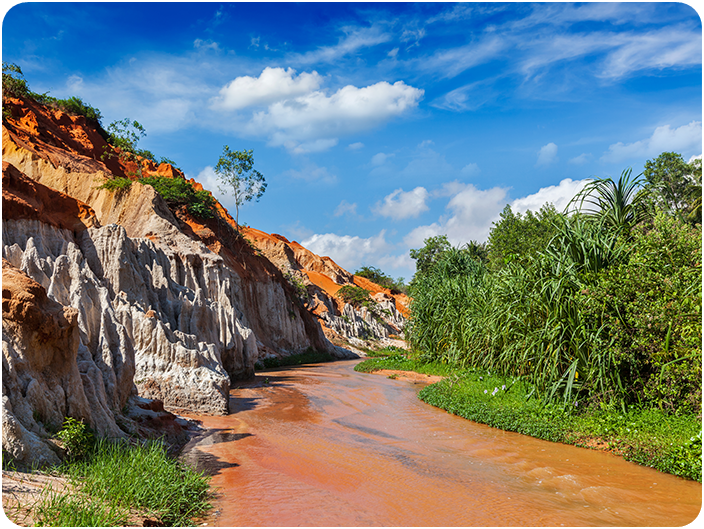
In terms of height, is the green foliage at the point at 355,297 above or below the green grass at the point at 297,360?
above

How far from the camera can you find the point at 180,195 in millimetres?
32156

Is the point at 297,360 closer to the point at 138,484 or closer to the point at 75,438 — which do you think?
the point at 75,438

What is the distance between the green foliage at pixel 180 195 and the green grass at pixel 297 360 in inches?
476

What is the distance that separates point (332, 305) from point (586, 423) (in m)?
41.7

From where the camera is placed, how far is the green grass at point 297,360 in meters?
26.5

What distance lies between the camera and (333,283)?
221 ft

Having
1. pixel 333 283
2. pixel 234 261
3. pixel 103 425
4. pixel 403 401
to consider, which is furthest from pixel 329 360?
pixel 333 283

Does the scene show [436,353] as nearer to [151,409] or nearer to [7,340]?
[151,409]

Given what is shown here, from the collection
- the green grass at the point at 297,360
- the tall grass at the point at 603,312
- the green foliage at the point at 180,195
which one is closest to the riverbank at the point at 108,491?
the tall grass at the point at 603,312

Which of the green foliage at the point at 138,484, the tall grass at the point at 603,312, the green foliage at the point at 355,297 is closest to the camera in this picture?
the green foliage at the point at 138,484

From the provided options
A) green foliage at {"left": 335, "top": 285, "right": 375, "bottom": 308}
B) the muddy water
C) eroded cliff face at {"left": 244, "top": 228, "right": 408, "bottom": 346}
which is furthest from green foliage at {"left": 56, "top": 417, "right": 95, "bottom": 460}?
green foliage at {"left": 335, "top": 285, "right": 375, "bottom": 308}

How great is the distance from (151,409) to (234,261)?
22304mm

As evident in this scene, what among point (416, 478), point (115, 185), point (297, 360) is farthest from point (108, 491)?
point (297, 360)

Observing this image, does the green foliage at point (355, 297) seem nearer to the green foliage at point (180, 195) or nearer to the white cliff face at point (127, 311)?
the green foliage at point (180, 195)
